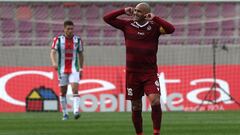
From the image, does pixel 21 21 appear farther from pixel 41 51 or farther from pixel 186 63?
pixel 186 63

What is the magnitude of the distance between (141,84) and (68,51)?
647cm

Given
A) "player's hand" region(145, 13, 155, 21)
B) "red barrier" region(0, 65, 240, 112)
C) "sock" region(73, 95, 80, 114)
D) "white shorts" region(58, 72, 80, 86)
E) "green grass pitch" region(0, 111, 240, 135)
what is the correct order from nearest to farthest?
"player's hand" region(145, 13, 155, 21) → "green grass pitch" region(0, 111, 240, 135) → "sock" region(73, 95, 80, 114) → "white shorts" region(58, 72, 80, 86) → "red barrier" region(0, 65, 240, 112)

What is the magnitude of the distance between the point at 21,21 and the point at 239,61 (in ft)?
27.2

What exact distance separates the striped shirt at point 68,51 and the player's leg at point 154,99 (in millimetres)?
6394

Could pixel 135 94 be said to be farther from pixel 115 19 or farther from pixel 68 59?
pixel 68 59

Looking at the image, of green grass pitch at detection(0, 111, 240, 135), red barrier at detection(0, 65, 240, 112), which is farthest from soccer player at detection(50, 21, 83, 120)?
red barrier at detection(0, 65, 240, 112)

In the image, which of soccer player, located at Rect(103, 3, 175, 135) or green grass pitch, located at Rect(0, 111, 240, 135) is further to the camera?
green grass pitch, located at Rect(0, 111, 240, 135)

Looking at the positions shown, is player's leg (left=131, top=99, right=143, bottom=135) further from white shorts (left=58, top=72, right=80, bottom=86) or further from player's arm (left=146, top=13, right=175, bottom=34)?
white shorts (left=58, top=72, right=80, bottom=86)

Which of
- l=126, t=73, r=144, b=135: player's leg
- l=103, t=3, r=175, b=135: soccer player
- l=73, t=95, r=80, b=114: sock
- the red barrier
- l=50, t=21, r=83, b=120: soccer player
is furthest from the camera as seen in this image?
the red barrier

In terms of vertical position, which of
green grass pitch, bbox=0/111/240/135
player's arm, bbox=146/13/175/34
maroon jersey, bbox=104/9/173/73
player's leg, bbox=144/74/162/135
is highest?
player's arm, bbox=146/13/175/34

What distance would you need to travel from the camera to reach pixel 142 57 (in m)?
9.97

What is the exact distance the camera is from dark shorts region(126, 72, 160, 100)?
32.6 feet

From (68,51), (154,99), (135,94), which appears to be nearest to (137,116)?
(135,94)

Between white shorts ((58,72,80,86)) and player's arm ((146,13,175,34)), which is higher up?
player's arm ((146,13,175,34))
